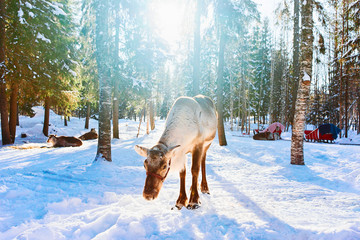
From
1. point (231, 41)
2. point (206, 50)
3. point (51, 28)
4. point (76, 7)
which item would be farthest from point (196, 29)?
point (206, 50)

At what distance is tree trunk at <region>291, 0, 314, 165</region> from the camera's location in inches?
323

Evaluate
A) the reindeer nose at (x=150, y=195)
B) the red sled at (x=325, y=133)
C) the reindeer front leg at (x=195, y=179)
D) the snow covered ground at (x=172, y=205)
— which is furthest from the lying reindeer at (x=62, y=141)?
the red sled at (x=325, y=133)

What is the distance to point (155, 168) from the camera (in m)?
3.13

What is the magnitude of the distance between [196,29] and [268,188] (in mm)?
11871

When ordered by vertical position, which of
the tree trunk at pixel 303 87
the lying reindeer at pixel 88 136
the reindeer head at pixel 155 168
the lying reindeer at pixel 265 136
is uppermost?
A: the tree trunk at pixel 303 87

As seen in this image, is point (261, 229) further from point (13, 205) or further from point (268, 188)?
point (13, 205)

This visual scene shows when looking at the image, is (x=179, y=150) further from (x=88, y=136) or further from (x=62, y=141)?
(x=88, y=136)

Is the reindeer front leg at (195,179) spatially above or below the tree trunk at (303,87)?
below

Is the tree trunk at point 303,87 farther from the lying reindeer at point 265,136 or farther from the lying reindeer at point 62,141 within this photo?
the lying reindeer at point 62,141

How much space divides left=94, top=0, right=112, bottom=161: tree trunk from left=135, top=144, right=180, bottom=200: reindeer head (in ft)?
17.8

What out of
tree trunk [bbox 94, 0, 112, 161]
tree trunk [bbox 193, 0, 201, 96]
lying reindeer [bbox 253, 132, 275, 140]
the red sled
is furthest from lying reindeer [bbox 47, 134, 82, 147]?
the red sled

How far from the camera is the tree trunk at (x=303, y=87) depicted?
8.20m

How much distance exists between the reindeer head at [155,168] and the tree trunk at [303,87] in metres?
7.02

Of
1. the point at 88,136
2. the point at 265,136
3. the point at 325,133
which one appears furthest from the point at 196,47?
the point at 88,136
